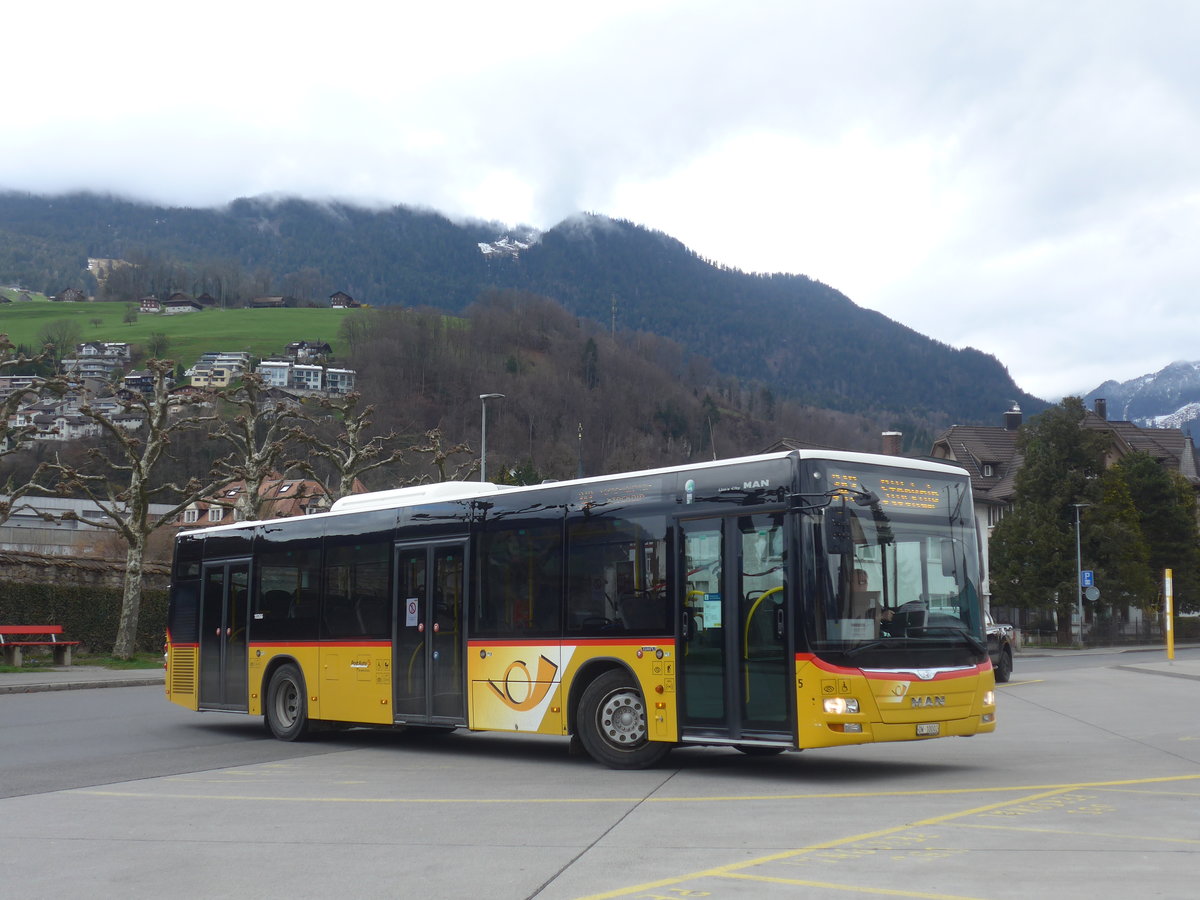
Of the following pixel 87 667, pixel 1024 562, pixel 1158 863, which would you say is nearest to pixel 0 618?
pixel 87 667

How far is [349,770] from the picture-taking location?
14023mm

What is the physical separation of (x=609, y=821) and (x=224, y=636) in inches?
424

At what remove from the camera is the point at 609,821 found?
9.62 meters

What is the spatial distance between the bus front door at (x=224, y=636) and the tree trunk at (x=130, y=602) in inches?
623

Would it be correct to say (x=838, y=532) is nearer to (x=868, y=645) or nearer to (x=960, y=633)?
(x=868, y=645)

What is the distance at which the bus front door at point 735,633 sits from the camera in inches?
464

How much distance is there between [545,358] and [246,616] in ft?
447

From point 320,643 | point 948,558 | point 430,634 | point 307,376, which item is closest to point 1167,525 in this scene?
point 320,643

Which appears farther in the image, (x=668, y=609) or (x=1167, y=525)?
(x=1167, y=525)

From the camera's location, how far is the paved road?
24.1 feet

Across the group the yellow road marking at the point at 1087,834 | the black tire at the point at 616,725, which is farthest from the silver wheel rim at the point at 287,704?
the yellow road marking at the point at 1087,834

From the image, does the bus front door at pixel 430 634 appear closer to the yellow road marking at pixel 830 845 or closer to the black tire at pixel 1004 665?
the yellow road marking at pixel 830 845

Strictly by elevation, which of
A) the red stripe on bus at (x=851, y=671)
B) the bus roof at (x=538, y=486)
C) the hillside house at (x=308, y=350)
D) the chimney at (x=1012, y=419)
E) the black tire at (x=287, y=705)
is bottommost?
the black tire at (x=287, y=705)

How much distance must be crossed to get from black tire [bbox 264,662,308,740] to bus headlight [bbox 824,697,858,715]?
8.30 meters
